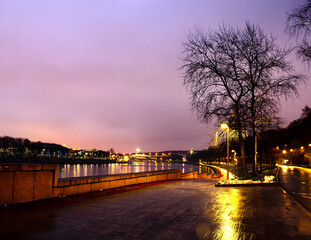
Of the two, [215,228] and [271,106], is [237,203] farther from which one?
[271,106]

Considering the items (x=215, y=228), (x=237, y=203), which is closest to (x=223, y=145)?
(x=237, y=203)

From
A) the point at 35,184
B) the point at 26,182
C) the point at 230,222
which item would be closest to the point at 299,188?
the point at 230,222

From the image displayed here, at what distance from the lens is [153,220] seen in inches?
289

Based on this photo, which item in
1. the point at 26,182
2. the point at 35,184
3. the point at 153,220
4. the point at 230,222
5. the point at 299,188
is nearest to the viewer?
the point at 230,222

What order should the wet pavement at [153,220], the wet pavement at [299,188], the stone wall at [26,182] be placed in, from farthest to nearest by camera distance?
the wet pavement at [299,188] → the stone wall at [26,182] → the wet pavement at [153,220]

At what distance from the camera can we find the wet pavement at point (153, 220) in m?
5.97

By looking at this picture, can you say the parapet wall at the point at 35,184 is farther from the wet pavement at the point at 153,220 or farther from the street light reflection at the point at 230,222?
the street light reflection at the point at 230,222

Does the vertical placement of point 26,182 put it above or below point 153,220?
above

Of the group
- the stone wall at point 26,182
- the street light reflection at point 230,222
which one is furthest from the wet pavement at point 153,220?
the stone wall at point 26,182

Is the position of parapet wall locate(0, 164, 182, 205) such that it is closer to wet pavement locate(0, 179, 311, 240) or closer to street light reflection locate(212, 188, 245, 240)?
wet pavement locate(0, 179, 311, 240)

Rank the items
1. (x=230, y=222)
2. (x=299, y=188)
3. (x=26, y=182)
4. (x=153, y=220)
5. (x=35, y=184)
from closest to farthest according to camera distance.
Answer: (x=230, y=222) → (x=153, y=220) → (x=26, y=182) → (x=35, y=184) → (x=299, y=188)

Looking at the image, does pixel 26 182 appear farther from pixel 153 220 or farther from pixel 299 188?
pixel 299 188

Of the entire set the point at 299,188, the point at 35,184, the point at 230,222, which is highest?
the point at 35,184

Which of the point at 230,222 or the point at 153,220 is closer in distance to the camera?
the point at 230,222
